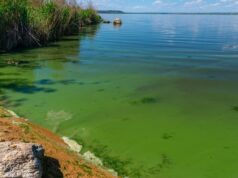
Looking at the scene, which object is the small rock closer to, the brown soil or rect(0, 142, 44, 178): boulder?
the brown soil

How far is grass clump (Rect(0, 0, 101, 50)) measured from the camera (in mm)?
22094

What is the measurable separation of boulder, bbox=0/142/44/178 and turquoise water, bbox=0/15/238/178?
2830 millimetres

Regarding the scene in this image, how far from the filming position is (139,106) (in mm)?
11938

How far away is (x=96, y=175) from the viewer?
6566 mm

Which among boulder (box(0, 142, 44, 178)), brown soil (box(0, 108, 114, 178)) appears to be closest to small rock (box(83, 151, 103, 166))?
brown soil (box(0, 108, 114, 178))

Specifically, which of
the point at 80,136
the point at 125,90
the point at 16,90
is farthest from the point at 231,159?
the point at 16,90

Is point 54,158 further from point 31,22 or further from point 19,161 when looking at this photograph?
point 31,22

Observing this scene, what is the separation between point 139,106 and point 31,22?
14.8 meters

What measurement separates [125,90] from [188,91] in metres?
2.39

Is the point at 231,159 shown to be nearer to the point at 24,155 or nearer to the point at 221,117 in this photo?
the point at 221,117

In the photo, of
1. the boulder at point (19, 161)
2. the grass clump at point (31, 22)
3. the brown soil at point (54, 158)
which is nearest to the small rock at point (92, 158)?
the brown soil at point (54, 158)

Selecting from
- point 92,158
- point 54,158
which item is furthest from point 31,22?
point 54,158

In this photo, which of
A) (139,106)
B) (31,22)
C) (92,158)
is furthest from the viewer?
(31,22)

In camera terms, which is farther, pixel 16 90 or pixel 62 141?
pixel 16 90
